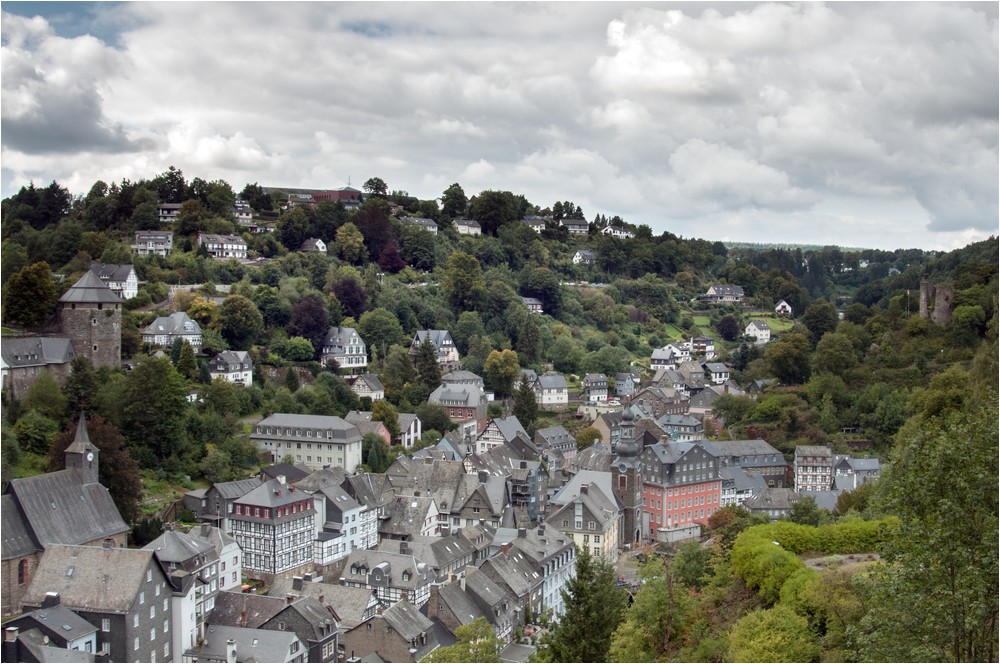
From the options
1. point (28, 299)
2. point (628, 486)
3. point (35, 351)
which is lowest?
point (628, 486)

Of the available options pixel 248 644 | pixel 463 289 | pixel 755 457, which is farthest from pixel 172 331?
pixel 755 457

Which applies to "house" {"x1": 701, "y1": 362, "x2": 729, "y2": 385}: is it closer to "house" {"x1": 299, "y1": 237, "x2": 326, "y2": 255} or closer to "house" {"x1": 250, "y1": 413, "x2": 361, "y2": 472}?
"house" {"x1": 299, "y1": 237, "x2": 326, "y2": 255}

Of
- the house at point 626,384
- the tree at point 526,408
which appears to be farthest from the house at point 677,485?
the house at point 626,384

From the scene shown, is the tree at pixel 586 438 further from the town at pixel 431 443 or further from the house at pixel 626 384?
the house at pixel 626 384

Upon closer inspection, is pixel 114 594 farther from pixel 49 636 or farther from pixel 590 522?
pixel 590 522

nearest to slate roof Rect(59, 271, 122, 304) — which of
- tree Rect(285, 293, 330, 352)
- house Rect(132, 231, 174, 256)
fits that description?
tree Rect(285, 293, 330, 352)

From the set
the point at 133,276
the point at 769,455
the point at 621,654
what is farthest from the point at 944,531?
the point at 133,276

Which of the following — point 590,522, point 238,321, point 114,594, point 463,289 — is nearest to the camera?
point 114,594
